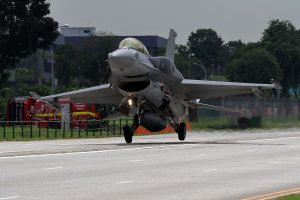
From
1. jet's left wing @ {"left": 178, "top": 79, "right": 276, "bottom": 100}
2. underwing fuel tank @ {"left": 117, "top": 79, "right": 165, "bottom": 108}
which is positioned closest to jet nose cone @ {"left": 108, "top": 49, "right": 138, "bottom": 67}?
underwing fuel tank @ {"left": 117, "top": 79, "right": 165, "bottom": 108}

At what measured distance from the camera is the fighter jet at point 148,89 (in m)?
37.5

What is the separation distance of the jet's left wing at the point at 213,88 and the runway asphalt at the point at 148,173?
25.5ft

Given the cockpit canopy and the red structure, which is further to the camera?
the red structure

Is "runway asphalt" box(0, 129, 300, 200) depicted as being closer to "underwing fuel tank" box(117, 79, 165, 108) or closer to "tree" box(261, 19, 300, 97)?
"underwing fuel tank" box(117, 79, 165, 108)

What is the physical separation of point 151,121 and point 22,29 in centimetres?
5197

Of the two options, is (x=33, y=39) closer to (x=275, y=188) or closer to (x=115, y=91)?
(x=115, y=91)

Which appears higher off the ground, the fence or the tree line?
the tree line

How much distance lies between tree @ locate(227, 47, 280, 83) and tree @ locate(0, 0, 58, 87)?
963 inches

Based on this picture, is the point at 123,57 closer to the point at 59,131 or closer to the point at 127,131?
the point at 127,131

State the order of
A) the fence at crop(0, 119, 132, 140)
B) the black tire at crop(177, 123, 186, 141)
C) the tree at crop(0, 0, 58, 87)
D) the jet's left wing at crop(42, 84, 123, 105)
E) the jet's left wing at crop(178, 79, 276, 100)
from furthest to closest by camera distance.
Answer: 1. the tree at crop(0, 0, 58, 87)
2. the fence at crop(0, 119, 132, 140)
3. the black tire at crop(177, 123, 186, 141)
4. the jet's left wing at crop(42, 84, 123, 105)
5. the jet's left wing at crop(178, 79, 276, 100)

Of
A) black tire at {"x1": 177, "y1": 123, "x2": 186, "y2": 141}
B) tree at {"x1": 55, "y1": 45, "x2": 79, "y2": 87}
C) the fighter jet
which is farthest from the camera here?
tree at {"x1": 55, "y1": 45, "x2": 79, "y2": 87}

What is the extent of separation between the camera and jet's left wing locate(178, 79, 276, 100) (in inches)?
1667

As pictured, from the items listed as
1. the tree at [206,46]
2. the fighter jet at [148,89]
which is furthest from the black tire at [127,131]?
the tree at [206,46]

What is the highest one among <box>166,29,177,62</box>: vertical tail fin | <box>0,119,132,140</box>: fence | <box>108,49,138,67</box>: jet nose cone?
<box>166,29,177,62</box>: vertical tail fin
